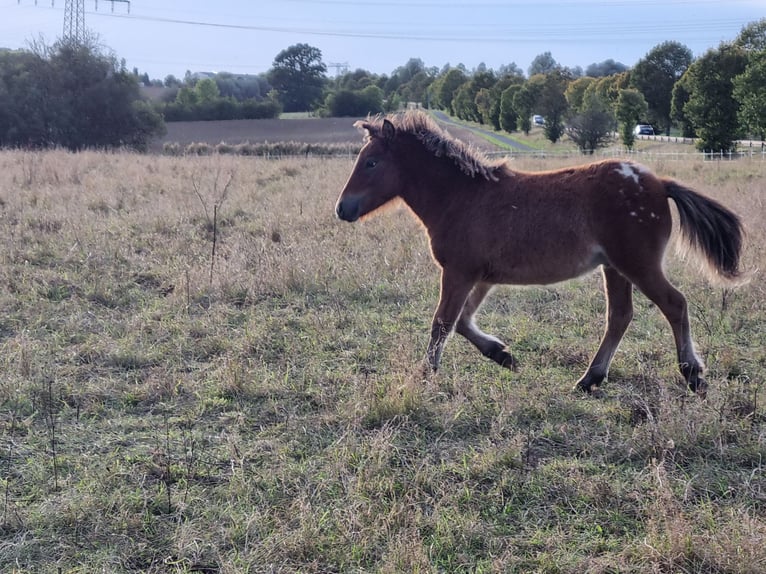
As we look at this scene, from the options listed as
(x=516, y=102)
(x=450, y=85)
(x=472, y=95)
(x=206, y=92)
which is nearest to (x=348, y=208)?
(x=516, y=102)

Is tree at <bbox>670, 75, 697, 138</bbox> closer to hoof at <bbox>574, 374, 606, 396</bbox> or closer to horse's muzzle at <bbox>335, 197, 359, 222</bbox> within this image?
horse's muzzle at <bbox>335, 197, 359, 222</bbox>

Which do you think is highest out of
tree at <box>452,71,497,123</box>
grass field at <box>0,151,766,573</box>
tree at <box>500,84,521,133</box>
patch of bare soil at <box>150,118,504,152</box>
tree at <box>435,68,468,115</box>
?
tree at <box>435,68,468,115</box>

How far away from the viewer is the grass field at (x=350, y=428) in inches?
117

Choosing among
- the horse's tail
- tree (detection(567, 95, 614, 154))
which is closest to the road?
tree (detection(567, 95, 614, 154))

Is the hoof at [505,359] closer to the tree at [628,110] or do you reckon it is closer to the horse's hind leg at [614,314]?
the horse's hind leg at [614,314]

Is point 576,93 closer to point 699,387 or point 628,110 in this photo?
point 628,110

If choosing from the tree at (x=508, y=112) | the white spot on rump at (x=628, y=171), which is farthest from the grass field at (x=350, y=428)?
the tree at (x=508, y=112)

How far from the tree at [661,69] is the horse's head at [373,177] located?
1880 inches

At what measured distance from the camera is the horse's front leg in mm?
4992

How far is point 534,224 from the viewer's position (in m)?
4.80

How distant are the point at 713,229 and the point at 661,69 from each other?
159ft

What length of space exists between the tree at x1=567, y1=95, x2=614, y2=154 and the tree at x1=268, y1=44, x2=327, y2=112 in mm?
40328

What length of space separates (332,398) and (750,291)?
468cm

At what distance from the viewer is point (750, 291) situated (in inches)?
266
